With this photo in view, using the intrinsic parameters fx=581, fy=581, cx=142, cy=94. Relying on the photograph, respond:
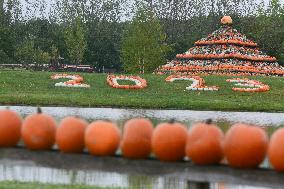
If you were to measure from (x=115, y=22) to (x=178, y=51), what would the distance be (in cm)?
1541

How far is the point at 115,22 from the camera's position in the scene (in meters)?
74.6

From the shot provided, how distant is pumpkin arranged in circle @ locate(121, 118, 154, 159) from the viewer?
219 inches

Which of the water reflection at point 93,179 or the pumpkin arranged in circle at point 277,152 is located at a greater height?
the pumpkin arranged in circle at point 277,152

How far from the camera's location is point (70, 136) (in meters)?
5.79

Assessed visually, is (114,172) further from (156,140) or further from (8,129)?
(8,129)

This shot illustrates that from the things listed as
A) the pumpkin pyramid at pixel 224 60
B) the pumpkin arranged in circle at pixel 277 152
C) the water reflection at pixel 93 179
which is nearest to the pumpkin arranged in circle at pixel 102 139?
the pumpkin arranged in circle at pixel 277 152

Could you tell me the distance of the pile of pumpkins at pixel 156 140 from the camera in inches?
205

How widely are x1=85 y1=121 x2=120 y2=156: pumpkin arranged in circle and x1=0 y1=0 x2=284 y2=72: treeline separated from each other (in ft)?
138

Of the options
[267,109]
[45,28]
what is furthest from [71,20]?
[267,109]

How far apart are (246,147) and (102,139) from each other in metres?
1.39

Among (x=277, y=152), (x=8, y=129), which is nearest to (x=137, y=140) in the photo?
(x=277, y=152)

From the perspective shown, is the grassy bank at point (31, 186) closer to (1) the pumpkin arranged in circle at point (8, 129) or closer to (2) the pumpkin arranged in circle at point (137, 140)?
(1) the pumpkin arranged in circle at point (8, 129)

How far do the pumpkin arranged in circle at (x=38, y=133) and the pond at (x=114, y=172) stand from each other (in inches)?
7.7

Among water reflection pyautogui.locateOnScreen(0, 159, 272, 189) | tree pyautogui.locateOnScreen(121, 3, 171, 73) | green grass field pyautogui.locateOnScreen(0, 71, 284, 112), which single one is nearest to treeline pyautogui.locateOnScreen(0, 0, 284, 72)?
tree pyautogui.locateOnScreen(121, 3, 171, 73)
